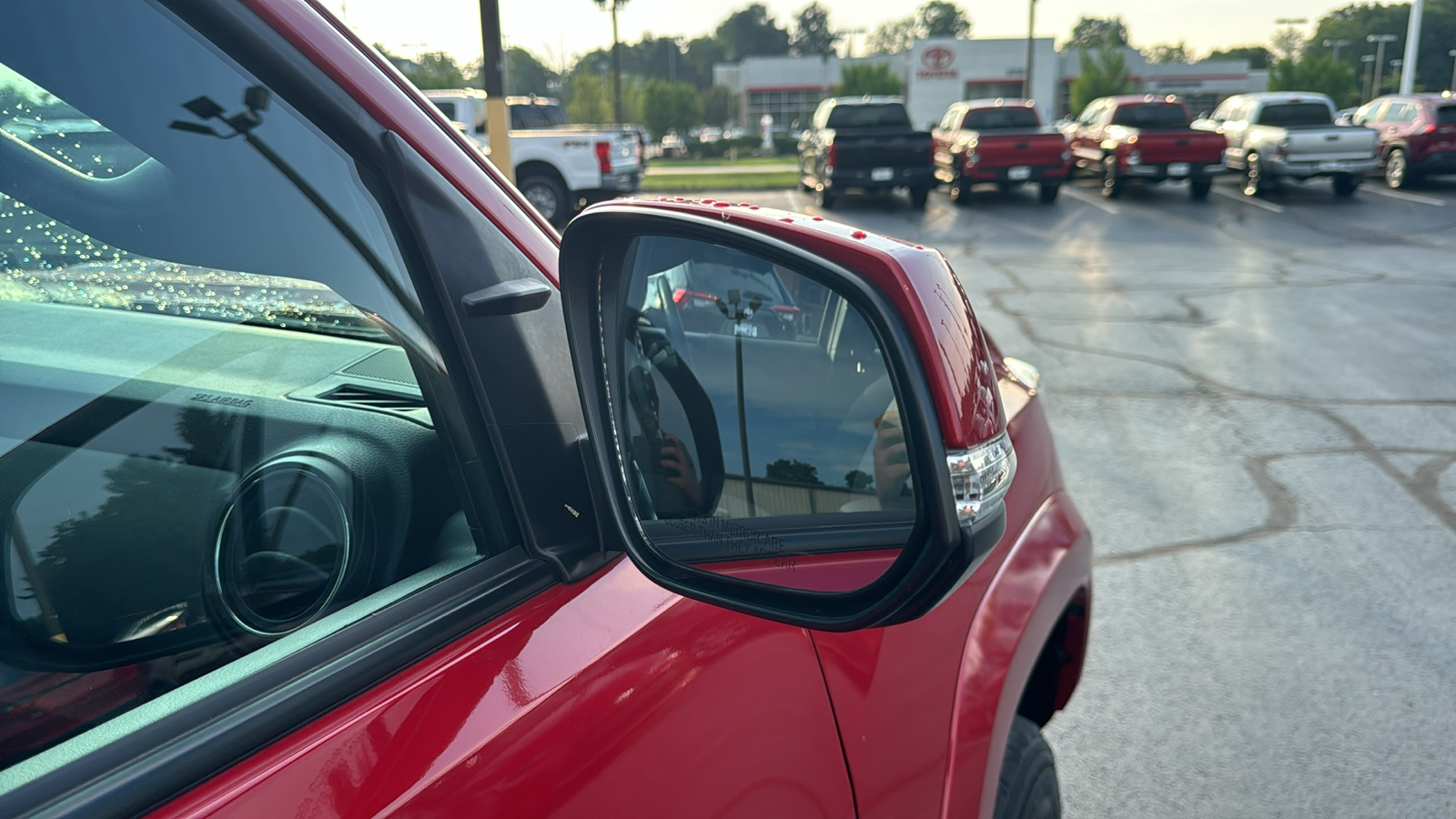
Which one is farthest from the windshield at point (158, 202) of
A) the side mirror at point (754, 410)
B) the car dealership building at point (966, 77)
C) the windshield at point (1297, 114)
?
the car dealership building at point (966, 77)

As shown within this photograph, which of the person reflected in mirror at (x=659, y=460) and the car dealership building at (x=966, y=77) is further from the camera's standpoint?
the car dealership building at (x=966, y=77)

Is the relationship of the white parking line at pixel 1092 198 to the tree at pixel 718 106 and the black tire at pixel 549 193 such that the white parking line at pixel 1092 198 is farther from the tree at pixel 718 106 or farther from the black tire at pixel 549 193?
the tree at pixel 718 106

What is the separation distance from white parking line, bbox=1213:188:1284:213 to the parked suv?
2304 mm

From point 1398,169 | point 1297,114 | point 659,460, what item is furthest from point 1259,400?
point 1398,169

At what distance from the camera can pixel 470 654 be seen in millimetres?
1126

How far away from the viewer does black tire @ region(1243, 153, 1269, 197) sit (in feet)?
65.1

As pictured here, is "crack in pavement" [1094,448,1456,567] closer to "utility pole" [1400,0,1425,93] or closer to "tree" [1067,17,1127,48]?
"utility pole" [1400,0,1425,93]

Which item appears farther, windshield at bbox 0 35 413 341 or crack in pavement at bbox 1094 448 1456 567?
crack in pavement at bbox 1094 448 1456 567

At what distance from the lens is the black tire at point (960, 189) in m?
20.0

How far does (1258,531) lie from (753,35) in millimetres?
127033

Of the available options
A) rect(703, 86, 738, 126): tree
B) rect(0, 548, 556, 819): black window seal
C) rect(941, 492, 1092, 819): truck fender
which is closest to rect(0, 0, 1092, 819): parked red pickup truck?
rect(0, 548, 556, 819): black window seal

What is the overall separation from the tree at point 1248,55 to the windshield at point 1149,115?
75.5m

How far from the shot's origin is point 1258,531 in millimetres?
4891

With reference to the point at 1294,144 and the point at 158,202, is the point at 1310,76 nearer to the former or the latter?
the point at 1294,144
